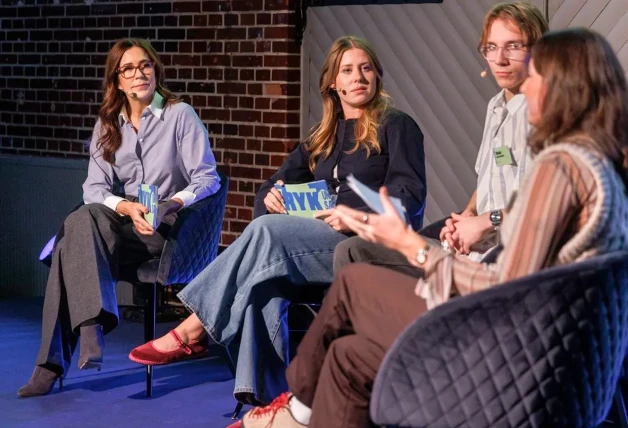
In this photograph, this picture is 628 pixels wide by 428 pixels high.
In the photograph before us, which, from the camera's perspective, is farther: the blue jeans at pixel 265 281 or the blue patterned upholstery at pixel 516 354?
the blue jeans at pixel 265 281

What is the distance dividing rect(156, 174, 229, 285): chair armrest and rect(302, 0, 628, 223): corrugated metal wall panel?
1216 millimetres

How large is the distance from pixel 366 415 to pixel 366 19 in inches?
129

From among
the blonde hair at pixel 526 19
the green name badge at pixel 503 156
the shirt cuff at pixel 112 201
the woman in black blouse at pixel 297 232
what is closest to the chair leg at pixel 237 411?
the woman in black blouse at pixel 297 232

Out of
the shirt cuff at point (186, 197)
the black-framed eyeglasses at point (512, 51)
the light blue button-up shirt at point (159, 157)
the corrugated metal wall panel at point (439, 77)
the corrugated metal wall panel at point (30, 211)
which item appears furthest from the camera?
the corrugated metal wall panel at point (30, 211)

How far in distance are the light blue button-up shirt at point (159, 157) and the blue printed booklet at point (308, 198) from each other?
2.36 ft

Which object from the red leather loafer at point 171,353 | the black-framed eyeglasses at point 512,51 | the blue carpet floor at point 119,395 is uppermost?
the black-framed eyeglasses at point 512,51

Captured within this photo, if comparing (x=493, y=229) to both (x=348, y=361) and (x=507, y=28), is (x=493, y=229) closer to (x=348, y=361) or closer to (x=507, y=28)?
(x=507, y=28)

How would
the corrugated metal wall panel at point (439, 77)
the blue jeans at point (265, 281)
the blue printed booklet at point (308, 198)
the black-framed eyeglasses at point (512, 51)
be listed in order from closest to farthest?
the black-framed eyeglasses at point (512, 51)
the blue jeans at point (265, 281)
the blue printed booklet at point (308, 198)
the corrugated metal wall panel at point (439, 77)

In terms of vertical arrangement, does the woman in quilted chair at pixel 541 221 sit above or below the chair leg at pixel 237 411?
above

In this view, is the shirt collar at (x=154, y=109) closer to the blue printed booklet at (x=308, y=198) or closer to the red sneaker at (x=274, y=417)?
the blue printed booklet at (x=308, y=198)

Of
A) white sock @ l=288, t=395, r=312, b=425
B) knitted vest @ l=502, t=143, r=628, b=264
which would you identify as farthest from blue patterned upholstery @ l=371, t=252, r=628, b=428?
white sock @ l=288, t=395, r=312, b=425

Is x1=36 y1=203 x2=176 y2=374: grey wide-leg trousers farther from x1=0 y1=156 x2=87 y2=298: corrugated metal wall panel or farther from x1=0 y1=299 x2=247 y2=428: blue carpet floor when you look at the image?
x1=0 y1=156 x2=87 y2=298: corrugated metal wall panel

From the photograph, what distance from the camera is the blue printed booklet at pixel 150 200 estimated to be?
452 cm

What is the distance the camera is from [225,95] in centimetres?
623
